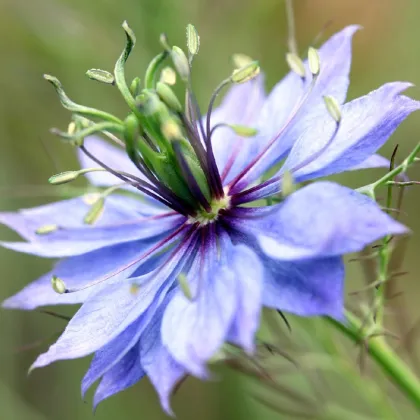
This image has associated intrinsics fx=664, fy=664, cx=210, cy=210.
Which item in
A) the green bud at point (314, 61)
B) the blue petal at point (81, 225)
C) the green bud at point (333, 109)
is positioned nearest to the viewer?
the green bud at point (333, 109)

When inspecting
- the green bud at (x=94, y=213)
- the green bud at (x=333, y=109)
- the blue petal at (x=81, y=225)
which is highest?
the green bud at (x=333, y=109)

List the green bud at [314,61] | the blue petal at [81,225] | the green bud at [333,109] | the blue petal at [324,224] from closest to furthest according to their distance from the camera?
the blue petal at [324,224] < the green bud at [333,109] < the green bud at [314,61] < the blue petal at [81,225]

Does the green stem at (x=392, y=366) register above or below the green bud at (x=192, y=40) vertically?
below

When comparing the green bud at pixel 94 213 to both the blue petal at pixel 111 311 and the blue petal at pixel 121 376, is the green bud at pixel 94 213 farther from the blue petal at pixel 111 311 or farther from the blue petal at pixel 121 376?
the blue petal at pixel 121 376

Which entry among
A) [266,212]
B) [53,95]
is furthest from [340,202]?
[53,95]

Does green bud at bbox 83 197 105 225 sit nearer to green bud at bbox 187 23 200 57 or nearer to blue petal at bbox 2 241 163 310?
blue petal at bbox 2 241 163 310

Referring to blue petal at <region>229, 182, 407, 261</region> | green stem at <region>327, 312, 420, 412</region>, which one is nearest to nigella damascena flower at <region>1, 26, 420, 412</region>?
blue petal at <region>229, 182, 407, 261</region>

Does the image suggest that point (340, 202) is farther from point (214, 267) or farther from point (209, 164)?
point (209, 164)

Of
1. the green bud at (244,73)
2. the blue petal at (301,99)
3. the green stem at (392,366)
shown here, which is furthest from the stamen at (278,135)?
the green stem at (392,366)
